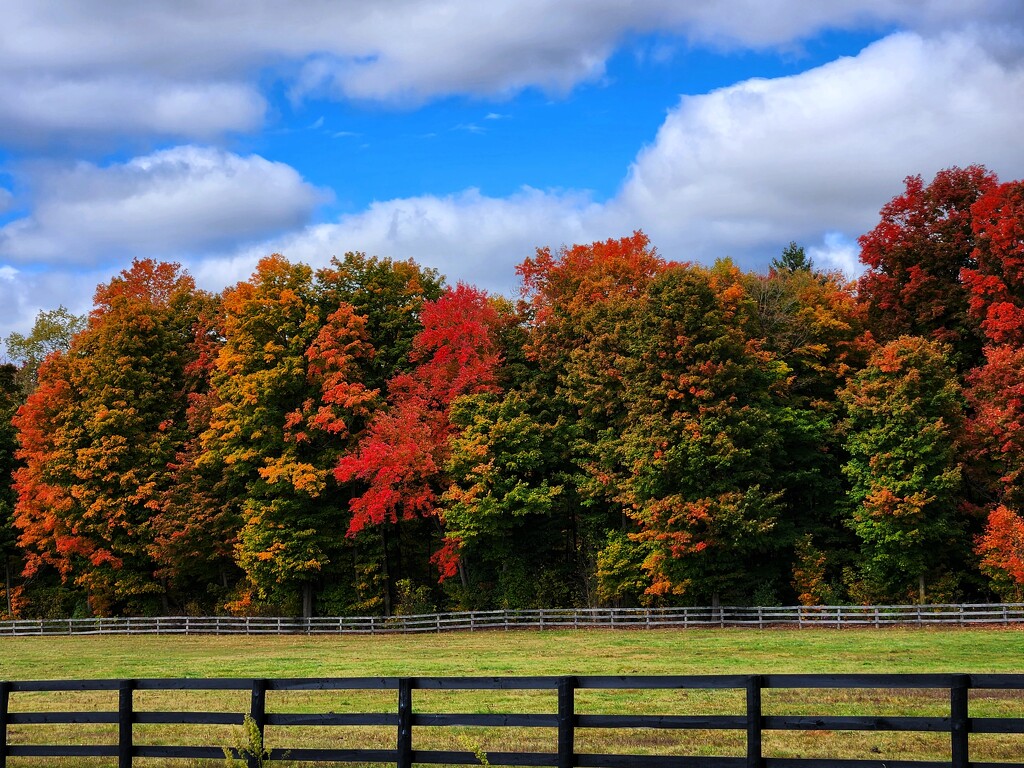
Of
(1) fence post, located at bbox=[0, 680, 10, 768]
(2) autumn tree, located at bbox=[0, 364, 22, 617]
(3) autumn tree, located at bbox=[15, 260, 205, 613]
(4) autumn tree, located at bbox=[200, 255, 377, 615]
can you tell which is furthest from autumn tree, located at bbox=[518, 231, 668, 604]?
(1) fence post, located at bbox=[0, 680, 10, 768]

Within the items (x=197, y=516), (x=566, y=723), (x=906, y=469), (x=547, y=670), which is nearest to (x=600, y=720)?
(x=566, y=723)

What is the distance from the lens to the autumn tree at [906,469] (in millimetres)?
45844

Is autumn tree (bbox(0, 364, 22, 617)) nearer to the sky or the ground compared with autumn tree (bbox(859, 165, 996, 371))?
nearer to the ground

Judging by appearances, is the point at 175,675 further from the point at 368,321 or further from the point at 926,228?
the point at 926,228

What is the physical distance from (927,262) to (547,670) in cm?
3304

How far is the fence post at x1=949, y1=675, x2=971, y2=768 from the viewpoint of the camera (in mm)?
10734

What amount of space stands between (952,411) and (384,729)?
36.5m

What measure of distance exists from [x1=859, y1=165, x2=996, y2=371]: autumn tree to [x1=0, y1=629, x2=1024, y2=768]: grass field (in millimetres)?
17177

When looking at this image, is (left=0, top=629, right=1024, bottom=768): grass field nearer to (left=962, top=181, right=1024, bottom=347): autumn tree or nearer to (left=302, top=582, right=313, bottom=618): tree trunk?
(left=302, top=582, right=313, bottom=618): tree trunk

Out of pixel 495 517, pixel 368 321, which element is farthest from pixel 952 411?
pixel 368 321

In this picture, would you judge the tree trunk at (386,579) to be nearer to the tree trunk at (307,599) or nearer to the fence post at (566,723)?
the tree trunk at (307,599)

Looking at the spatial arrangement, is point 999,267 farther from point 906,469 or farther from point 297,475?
point 297,475

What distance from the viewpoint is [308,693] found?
24.2m

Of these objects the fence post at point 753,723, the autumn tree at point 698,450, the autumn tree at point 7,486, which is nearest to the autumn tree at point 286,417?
the autumn tree at point 698,450
